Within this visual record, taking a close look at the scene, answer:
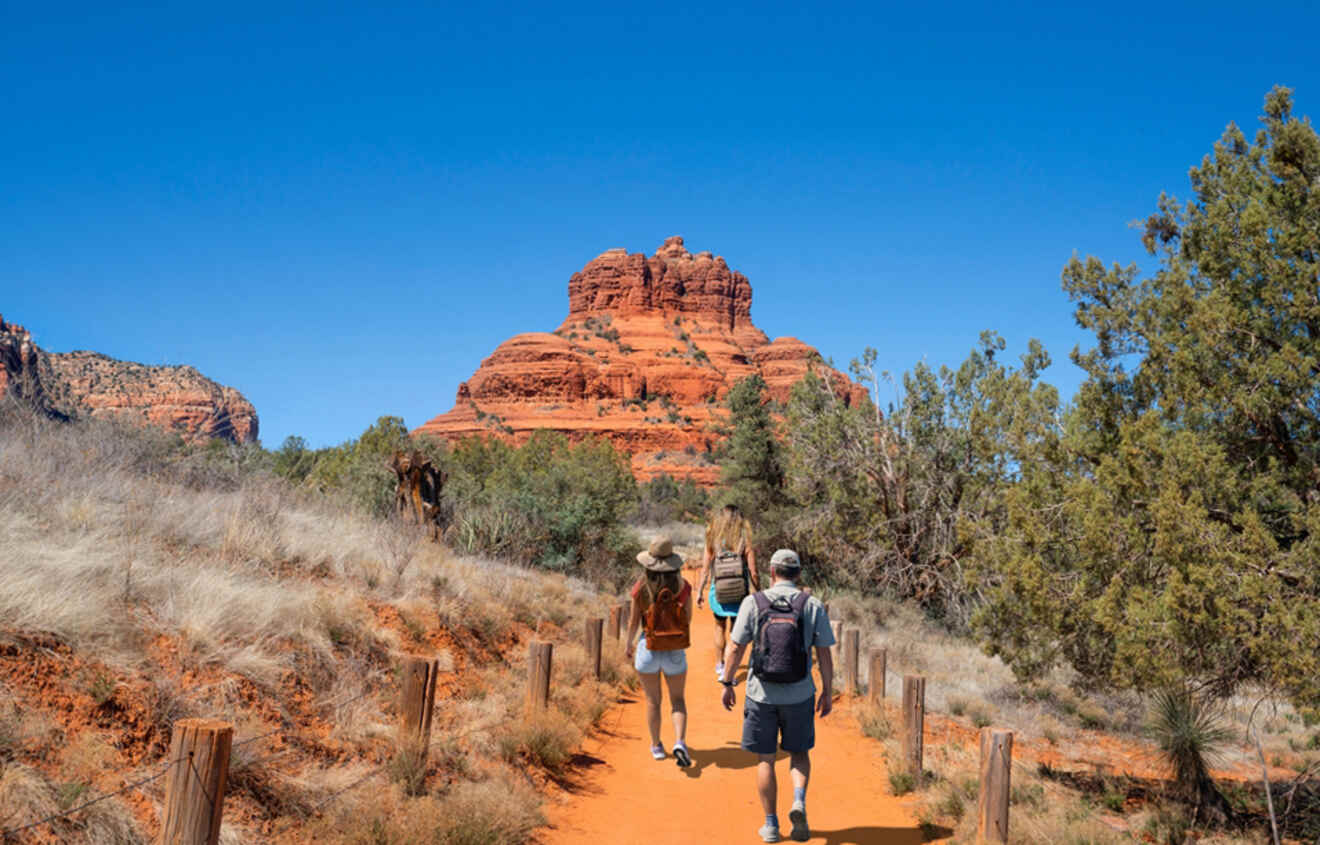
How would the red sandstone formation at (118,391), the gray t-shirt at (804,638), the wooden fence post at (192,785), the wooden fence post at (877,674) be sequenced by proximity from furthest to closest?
the red sandstone formation at (118,391) → the wooden fence post at (877,674) → the gray t-shirt at (804,638) → the wooden fence post at (192,785)

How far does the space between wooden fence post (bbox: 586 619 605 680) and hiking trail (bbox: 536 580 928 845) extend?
3.26 ft

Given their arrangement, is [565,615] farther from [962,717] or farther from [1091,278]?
[1091,278]

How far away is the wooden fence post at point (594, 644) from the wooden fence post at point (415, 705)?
4468mm

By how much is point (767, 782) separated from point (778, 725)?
1.32 feet

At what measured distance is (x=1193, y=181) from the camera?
28.9ft

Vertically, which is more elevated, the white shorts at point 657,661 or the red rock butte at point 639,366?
the red rock butte at point 639,366

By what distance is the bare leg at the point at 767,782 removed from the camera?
567cm

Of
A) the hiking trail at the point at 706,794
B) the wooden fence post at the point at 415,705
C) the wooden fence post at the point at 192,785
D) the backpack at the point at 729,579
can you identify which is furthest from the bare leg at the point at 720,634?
the wooden fence post at the point at 192,785

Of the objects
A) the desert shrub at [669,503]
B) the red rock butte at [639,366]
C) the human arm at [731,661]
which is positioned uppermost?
the red rock butte at [639,366]

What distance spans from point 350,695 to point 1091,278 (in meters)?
9.27

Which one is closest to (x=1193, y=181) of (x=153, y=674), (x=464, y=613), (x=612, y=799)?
(x=612, y=799)

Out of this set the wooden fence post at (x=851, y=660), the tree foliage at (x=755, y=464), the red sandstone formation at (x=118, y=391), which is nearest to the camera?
the wooden fence post at (x=851, y=660)

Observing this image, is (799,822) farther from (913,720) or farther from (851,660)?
(851,660)

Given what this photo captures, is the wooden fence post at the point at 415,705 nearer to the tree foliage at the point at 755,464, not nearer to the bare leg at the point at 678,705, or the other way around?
the bare leg at the point at 678,705
